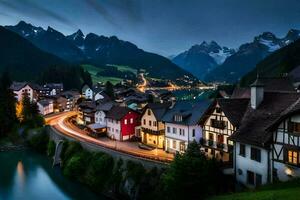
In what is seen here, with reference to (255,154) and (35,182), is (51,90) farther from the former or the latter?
(255,154)

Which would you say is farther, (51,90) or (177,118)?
(51,90)

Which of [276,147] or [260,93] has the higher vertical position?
[260,93]

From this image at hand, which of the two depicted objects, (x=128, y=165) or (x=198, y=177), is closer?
(x=198, y=177)

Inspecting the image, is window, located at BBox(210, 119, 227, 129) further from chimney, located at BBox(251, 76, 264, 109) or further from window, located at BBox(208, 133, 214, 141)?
chimney, located at BBox(251, 76, 264, 109)

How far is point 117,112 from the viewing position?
76.9 meters

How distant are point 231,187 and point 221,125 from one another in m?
8.15

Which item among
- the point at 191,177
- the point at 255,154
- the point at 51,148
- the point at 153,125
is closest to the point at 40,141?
the point at 51,148

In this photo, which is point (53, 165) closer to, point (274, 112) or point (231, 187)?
point (231, 187)

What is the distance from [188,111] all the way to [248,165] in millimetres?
21124

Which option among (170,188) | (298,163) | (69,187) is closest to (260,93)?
(298,163)

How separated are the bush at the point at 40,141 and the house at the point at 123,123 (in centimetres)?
1964

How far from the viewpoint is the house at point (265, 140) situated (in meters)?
32.7

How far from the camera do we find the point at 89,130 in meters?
83.8

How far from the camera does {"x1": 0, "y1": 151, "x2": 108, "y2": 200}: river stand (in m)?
55.0
